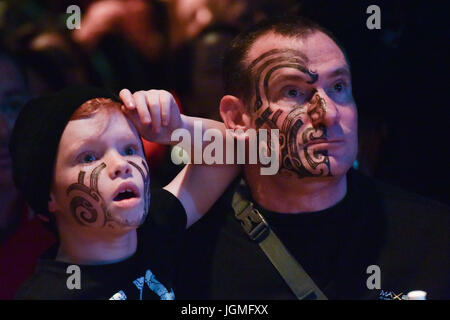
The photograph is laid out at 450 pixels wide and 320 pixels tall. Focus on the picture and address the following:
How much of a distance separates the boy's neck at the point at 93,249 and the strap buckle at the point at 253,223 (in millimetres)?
416

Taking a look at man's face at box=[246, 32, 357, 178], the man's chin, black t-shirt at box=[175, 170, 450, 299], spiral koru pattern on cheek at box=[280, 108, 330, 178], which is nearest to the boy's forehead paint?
man's face at box=[246, 32, 357, 178]

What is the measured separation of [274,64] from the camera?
2375mm

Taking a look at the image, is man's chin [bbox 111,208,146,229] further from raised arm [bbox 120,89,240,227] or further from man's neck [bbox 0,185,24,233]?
man's neck [bbox 0,185,24,233]

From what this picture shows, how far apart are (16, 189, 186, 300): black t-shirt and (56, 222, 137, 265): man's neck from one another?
2cm

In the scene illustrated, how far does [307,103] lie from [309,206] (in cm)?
34

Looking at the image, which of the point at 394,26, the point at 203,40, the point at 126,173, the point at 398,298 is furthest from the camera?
the point at 203,40

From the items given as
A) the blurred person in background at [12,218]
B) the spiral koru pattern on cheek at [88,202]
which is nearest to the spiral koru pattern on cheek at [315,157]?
the spiral koru pattern on cheek at [88,202]

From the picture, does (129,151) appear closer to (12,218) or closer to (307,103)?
(307,103)

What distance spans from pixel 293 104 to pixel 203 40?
2.97 feet

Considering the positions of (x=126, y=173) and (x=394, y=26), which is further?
(x=394, y=26)

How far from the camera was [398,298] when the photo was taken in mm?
2299

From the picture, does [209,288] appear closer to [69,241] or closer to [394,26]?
[69,241]

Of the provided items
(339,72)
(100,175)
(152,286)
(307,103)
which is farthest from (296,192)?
(100,175)
